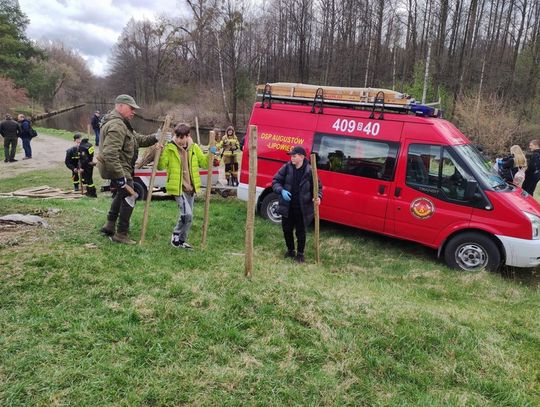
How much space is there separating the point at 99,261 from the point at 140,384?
7.19 ft

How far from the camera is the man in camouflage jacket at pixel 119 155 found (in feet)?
16.8

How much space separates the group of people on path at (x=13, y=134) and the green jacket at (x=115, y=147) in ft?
42.9

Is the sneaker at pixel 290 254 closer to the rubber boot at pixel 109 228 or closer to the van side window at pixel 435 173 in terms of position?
the van side window at pixel 435 173

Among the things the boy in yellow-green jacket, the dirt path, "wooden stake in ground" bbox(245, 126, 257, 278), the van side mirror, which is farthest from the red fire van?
the dirt path

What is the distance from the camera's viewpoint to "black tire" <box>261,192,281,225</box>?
8.12 m

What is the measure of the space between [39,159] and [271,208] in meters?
13.5

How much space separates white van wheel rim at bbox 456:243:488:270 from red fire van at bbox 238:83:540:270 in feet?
0.05

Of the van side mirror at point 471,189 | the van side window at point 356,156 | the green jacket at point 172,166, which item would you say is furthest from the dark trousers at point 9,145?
the van side mirror at point 471,189

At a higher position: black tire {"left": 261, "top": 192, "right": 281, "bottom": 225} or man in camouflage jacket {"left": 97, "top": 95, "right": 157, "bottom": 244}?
man in camouflage jacket {"left": 97, "top": 95, "right": 157, "bottom": 244}

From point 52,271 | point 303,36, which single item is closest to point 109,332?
point 52,271

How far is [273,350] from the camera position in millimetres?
3336

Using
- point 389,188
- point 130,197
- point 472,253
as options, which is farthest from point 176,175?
point 472,253

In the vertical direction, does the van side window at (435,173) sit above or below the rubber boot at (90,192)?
above

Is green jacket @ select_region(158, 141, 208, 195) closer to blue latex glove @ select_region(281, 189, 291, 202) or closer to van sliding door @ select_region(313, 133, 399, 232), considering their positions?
blue latex glove @ select_region(281, 189, 291, 202)
